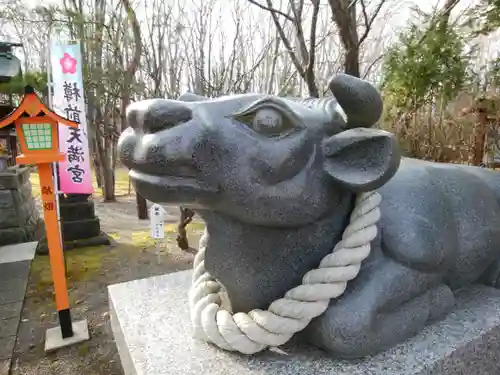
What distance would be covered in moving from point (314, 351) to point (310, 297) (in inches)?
10.4

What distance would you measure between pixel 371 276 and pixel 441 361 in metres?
0.34

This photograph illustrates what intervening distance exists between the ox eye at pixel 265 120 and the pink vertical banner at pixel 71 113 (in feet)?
13.0

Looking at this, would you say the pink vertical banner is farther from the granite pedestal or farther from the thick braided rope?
the thick braided rope

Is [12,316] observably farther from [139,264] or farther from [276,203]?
[276,203]

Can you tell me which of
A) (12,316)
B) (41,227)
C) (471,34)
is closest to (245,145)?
(12,316)

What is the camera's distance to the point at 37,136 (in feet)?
8.33

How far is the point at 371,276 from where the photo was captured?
1.17 meters

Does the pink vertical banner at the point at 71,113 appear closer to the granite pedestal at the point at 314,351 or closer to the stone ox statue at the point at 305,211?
the granite pedestal at the point at 314,351

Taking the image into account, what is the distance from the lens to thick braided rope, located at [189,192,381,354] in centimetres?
109

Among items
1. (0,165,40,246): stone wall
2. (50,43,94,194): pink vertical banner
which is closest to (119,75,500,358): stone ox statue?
(50,43,94,194): pink vertical banner

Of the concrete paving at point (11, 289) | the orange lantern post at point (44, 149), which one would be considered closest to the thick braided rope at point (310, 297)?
the orange lantern post at point (44, 149)

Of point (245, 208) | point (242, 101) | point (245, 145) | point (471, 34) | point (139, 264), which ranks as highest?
point (471, 34)

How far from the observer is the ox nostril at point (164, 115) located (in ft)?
2.94

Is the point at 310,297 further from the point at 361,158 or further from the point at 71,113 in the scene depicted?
the point at 71,113
